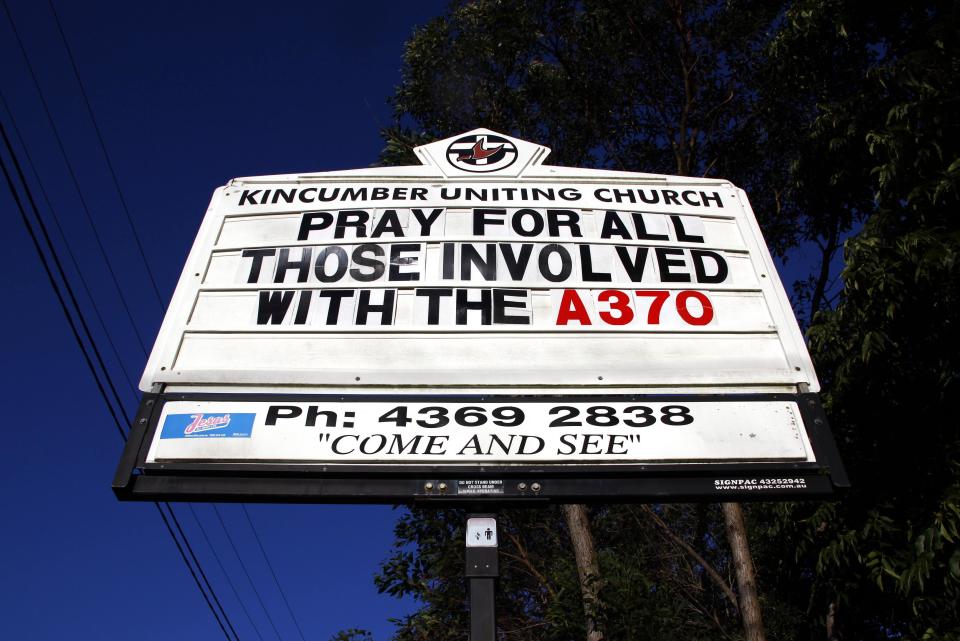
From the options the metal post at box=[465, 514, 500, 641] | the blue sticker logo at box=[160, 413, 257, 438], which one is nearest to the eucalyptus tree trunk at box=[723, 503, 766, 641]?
the metal post at box=[465, 514, 500, 641]

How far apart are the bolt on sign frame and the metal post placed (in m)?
0.14

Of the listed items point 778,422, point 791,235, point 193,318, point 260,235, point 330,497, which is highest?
point 791,235

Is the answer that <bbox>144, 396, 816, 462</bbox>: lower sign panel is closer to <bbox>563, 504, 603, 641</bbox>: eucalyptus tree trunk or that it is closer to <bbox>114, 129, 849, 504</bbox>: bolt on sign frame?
<bbox>114, 129, 849, 504</bbox>: bolt on sign frame

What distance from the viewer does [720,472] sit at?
151 inches

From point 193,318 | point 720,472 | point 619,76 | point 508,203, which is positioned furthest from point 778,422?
point 619,76

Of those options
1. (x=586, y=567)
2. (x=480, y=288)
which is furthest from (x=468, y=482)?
(x=586, y=567)

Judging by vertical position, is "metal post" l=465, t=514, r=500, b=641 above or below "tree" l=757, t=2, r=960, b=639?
below

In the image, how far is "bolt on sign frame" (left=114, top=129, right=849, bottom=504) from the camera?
382 cm

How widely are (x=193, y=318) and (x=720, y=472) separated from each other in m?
2.97

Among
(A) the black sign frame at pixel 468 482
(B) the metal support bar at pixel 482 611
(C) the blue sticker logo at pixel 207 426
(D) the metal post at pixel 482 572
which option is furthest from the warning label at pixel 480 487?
(C) the blue sticker logo at pixel 207 426

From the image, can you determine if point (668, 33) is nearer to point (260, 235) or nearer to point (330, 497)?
point (260, 235)

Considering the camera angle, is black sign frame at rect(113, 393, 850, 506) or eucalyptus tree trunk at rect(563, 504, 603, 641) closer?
black sign frame at rect(113, 393, 850, 506)

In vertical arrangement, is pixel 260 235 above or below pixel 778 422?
above

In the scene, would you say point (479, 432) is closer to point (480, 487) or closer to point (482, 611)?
point (480, 487)
